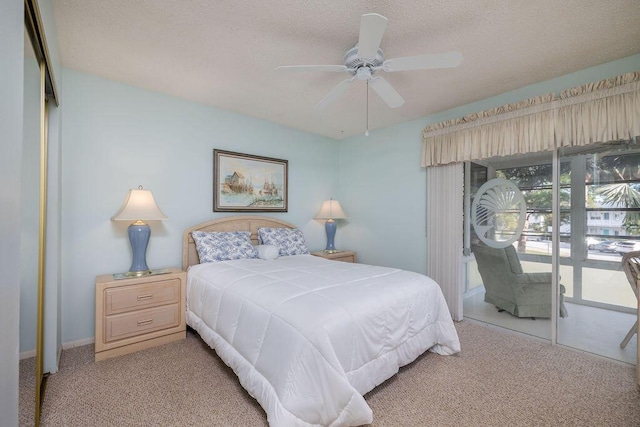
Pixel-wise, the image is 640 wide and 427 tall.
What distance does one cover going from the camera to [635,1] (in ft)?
5.68

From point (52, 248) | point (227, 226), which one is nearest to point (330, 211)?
point (227, 226)

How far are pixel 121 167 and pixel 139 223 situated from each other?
0.61 metres

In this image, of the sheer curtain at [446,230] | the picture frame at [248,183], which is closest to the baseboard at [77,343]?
the picture frame at [248,183]

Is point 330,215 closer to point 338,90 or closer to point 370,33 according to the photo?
point 338,90

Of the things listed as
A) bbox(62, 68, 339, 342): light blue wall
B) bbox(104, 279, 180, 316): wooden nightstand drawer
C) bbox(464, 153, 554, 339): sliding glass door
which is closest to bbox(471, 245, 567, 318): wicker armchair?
bbox(464, 153, 554, 339): sliding glass door

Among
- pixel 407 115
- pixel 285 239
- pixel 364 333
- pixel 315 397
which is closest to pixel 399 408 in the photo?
pixel 364 333

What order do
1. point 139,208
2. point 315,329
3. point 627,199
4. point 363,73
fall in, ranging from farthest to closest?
1. point 139,208
2. point 627,199
3. point 363,73
4. point 315,329

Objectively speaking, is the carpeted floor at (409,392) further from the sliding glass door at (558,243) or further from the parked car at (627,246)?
the parked car at (627,246)

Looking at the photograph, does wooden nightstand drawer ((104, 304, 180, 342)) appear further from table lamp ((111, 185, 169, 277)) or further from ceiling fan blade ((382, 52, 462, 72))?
ceiling fan blade ((382, 52, 462, 72))

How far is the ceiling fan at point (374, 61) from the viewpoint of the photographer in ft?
4.99

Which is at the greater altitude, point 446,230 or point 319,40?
point 319,40

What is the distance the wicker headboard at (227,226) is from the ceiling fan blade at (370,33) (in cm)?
250

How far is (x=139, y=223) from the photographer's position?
109 inches

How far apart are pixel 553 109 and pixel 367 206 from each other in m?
2.49
